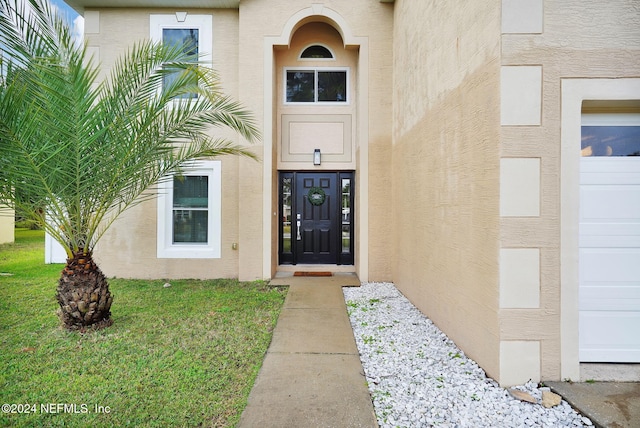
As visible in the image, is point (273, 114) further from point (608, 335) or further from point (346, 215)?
point (608, 335)

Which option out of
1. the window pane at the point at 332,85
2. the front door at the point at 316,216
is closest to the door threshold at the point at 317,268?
the front door at the point at 316,216

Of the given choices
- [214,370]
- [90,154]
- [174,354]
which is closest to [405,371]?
[214,370]

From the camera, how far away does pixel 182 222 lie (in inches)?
278

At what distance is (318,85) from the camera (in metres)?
7.39

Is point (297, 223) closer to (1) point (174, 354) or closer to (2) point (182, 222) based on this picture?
(2) point (182, 222)

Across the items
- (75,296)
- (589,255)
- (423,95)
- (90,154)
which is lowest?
(75,296)

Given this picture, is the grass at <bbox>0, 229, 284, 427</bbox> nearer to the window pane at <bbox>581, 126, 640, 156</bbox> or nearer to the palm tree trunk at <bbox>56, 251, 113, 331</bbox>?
the palm tree trunk at <bbox>56, 251, 113, 331</bbox>

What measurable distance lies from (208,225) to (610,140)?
6.54m

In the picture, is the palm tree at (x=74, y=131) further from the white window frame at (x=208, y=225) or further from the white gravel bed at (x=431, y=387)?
the white gravel bed at (x=431, y=387)

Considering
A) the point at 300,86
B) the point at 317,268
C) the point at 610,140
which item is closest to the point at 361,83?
the point at 300,86

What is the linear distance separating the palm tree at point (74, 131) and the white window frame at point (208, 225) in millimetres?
2289

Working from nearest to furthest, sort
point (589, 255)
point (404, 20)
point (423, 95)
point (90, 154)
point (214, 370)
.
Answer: point (589, 255) < point (214, 370) < point (90, 154) < point (423, 95) < point (404, 20)

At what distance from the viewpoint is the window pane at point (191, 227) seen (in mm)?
7051

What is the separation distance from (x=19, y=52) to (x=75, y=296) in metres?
2.83
